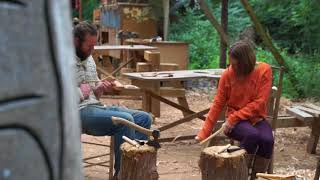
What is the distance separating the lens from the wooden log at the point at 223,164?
4.02 meters

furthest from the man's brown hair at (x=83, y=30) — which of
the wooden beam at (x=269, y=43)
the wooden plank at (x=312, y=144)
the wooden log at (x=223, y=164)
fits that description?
the wooden beam at (x=269, y=43)

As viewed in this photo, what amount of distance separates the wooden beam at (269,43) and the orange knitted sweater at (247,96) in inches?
153

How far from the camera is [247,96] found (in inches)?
198

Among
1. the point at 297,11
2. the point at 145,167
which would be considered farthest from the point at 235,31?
the point at 145,167

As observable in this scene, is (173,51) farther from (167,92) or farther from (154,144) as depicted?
(154,144)

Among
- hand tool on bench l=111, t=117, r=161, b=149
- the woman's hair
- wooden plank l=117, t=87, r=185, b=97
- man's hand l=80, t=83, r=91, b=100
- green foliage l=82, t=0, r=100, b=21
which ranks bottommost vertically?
wooden plank l=117, t=87, r=185, b=97

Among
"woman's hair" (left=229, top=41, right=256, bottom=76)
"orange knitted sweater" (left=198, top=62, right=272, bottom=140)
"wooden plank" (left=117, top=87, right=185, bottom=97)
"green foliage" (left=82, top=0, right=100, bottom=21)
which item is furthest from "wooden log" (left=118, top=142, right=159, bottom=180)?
"green foliage" (left=82, top=0, right=100, bottom=21)

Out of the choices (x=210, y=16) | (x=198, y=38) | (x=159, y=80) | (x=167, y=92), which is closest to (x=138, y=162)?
(x=159, y=80)

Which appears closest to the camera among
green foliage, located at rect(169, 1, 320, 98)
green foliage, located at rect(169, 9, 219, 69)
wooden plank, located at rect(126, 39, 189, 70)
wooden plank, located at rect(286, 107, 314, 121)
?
wooden plank, located at rect(286, 107, 314, 121)

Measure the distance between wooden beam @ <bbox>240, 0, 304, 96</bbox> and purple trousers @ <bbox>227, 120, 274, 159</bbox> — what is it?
4000 mm

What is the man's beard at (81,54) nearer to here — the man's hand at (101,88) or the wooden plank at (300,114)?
the man's hand at (101,88)

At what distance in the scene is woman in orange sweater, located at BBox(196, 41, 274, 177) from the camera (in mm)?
4898

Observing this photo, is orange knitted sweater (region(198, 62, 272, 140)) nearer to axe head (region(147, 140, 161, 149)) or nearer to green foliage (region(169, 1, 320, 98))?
axe head (region(147, 140, 161, 149))

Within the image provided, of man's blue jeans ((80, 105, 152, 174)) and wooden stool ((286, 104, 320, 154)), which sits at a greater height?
man's blue jeans ((80, 105, 152, 174))
